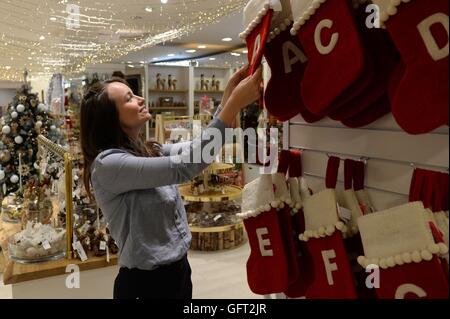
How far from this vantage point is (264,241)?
1004mm

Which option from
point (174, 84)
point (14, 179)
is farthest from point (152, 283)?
point (174, 84)

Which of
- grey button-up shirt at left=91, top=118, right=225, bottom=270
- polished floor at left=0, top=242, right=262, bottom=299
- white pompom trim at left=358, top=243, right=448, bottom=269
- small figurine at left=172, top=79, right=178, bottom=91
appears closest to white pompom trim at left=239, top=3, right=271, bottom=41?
grey button-up shirt at left=91, top=118, right=225, bottom=270

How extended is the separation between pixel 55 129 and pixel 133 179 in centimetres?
333

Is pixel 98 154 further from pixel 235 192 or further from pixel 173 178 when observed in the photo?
pixel 235 192

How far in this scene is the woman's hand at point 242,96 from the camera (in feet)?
3.12

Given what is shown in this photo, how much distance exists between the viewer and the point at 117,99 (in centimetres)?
136

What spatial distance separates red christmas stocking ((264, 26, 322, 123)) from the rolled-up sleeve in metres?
Result: 0.16

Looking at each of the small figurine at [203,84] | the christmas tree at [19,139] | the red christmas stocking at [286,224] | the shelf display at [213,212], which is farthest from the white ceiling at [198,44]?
the red christmas stocking at [286,224]

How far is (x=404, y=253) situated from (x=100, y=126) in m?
1.04

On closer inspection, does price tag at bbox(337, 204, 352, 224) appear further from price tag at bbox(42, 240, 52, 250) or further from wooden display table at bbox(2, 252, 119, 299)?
price tag at bbox(42, 240, 52, 250)

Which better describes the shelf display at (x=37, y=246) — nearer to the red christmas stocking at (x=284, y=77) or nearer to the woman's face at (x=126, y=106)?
the woman's face at (x=126, y=106)

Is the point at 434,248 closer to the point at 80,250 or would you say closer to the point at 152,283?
the point at 152,283

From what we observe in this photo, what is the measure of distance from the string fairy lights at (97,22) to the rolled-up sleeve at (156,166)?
119 cm

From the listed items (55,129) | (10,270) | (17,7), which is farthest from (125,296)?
(55,129)
